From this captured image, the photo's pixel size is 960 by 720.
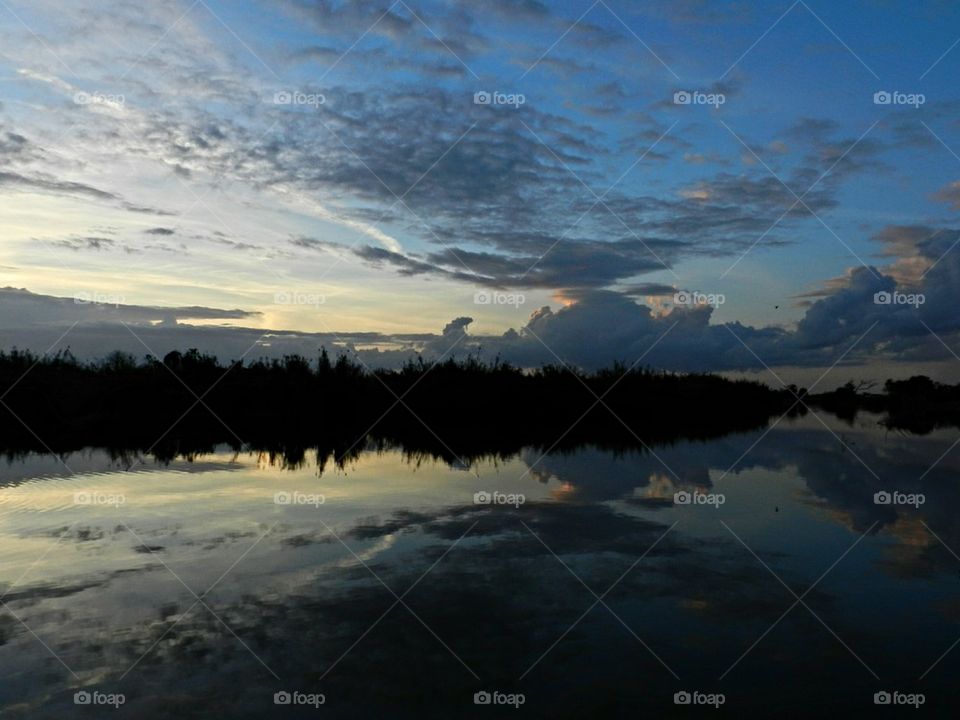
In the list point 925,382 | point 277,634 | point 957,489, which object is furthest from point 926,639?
point 925,382

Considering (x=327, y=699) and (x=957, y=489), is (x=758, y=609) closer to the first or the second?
(x=327, y=699)
